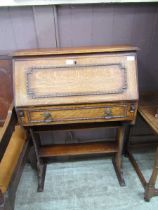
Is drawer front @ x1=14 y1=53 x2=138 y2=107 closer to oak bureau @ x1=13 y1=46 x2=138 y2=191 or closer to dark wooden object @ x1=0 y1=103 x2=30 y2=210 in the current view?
oak bureau @ x1=13 y1=46 x2=138 y2=191

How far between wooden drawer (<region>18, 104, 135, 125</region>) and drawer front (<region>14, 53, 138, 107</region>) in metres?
0.05

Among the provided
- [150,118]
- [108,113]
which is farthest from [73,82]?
[150,118]

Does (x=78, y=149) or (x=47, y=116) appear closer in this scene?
(x=47, y=116)

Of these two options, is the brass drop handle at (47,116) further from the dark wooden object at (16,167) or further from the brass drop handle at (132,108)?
the brass drop handle at (132,108)

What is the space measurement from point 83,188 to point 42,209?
39 cm

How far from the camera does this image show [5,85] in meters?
1.56

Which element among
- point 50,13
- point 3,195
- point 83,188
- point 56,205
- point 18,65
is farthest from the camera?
point 83,188

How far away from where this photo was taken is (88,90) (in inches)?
48.1

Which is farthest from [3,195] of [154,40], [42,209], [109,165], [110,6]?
[154,40]

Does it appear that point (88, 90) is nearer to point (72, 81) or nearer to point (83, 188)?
point (72, 81)

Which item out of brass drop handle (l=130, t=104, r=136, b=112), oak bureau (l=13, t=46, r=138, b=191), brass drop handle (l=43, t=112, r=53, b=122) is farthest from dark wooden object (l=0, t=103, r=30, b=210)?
brass drop handle (l=130, t=104, r=136, b=112)

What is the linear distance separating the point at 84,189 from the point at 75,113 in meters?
0.82

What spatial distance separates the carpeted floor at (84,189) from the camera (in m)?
1.52

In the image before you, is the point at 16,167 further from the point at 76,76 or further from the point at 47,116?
the point at 76,76
